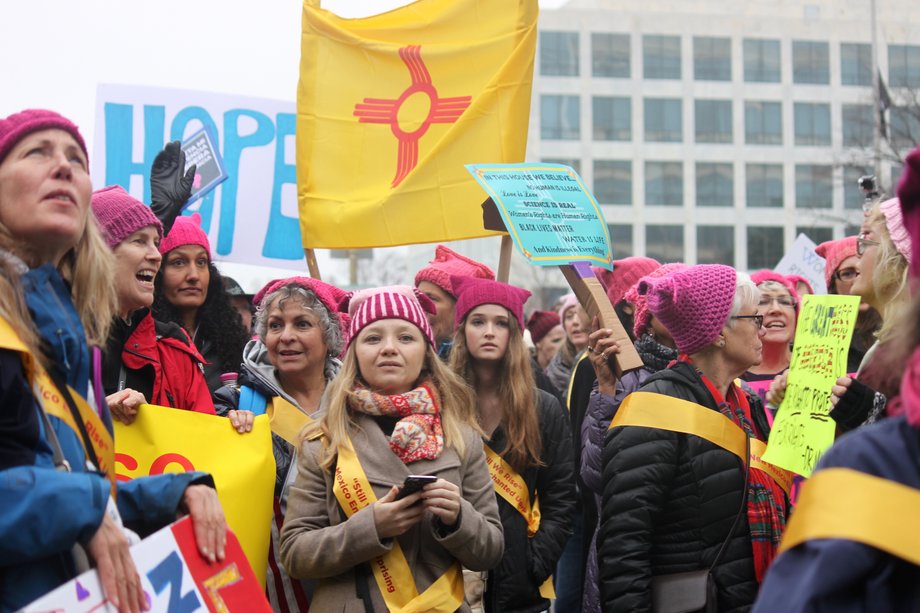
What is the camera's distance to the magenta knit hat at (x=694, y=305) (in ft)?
14.1

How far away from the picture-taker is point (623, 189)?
201 ft

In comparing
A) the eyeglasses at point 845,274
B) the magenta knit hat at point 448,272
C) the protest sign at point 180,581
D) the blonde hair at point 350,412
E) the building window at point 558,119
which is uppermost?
the building window at point 558,119

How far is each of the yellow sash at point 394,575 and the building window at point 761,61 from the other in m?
61.9

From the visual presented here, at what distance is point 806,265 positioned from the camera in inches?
338

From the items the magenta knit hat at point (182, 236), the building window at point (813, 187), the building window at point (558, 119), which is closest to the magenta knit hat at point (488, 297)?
the magenta knit hat at point (182, 236)

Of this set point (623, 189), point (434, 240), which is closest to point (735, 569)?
point (434, 240)

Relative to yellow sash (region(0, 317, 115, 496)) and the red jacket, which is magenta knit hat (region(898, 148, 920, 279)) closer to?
yellow sash (region(0, 317, 115, 496))

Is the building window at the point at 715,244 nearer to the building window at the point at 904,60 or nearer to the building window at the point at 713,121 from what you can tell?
the building window at the point at 713,121

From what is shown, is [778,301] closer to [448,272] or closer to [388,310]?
[448,272]

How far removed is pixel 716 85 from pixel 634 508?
61.5 meters

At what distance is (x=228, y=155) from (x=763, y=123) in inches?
2281

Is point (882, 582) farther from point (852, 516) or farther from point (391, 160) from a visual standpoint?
point (391, 160)

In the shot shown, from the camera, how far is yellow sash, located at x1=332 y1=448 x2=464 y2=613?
Answer: 3893 millimetres

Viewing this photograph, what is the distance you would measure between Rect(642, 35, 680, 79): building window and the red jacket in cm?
6016
